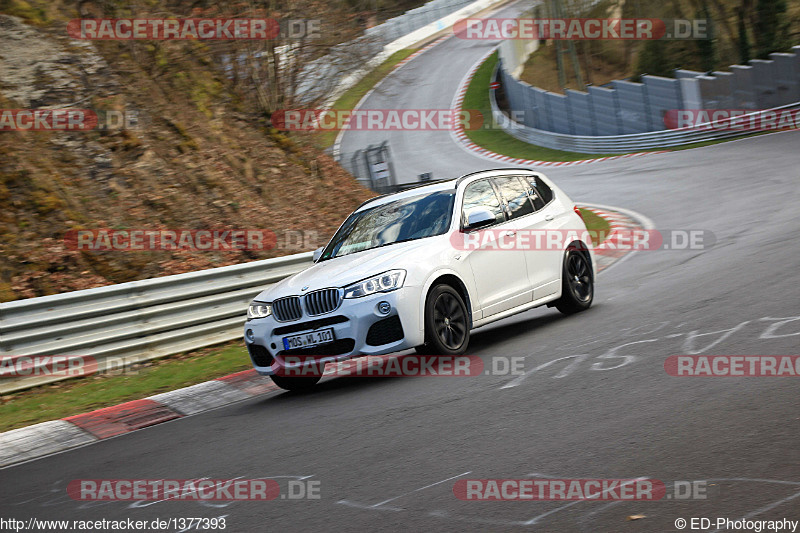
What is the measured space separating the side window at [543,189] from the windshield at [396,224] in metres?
1.68

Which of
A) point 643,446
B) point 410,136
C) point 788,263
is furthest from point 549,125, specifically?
point 643,446

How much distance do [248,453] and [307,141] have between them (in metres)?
15.9

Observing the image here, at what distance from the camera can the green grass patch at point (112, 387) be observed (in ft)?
30.9

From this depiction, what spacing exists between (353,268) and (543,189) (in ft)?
11.2

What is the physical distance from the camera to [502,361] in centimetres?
843

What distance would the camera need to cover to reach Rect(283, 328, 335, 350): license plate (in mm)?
8383

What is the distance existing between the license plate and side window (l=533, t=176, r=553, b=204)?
12.5 ft

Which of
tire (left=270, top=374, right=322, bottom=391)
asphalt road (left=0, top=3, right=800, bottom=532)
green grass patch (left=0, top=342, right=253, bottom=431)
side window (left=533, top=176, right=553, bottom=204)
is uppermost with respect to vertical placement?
side window (left=533, top=176, right=553, bottom=204)

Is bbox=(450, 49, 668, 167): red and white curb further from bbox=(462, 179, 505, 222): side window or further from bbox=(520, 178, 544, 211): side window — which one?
bbox=(462, 179, 505, 222): side window

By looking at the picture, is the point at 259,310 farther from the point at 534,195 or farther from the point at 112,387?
the point at 534,195

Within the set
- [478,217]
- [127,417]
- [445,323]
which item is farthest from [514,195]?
[127,417]

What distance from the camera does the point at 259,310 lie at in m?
9.03

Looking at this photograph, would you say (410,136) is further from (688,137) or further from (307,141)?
(307,141)

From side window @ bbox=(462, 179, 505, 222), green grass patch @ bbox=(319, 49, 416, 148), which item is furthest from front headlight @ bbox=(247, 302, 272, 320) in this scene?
green grass patch @ bbox=(319, 49, 416, 148)
